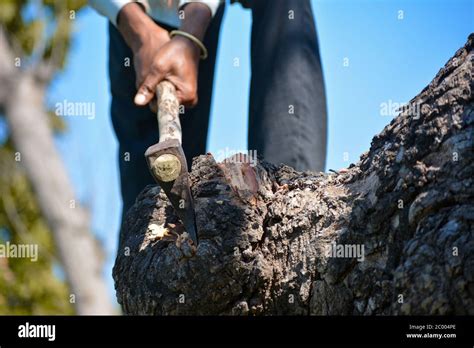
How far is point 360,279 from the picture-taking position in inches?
79.5

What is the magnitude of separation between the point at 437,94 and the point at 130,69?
179 cm

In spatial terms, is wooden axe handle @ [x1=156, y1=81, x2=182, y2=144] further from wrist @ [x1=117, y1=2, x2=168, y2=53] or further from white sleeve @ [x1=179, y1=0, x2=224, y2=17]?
white sleeve @ [x1=179, y1=0, x2=224, y2=17]

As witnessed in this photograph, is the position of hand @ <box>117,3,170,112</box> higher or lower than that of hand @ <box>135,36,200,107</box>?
higher

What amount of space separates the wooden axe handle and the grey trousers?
1.48ft

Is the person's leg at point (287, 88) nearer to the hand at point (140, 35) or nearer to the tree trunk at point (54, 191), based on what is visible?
the hand at point (140, 35)

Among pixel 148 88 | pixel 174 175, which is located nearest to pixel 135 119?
pixel 148 88

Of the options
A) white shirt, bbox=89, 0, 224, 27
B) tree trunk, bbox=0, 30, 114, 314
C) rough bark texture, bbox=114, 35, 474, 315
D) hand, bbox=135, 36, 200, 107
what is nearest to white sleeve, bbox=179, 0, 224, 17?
white shirt, bbox=89, 0, 224, 27

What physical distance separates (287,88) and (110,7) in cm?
82

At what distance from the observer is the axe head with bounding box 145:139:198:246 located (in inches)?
89.8

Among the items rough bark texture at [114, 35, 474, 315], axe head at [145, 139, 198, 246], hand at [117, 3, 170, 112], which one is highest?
hand at [117, 3, 170, 112]

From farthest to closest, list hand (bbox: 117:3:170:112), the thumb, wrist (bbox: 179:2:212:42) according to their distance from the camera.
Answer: wrist (bbox: 179:2:212:42) → hand (bbox: 117:3:170:112) → the thumb

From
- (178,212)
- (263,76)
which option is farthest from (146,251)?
(263,76)

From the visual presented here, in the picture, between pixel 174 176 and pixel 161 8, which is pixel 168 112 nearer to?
pixel 174 176

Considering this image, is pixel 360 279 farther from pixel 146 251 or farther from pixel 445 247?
pixel 146 251
